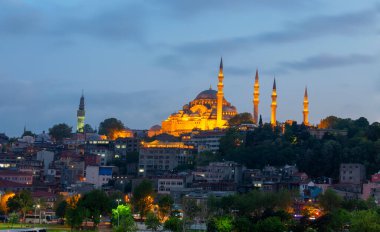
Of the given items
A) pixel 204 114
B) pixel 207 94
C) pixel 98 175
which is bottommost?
pixel 98 175

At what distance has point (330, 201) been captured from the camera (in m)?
57.6

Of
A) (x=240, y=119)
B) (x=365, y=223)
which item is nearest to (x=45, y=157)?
(x=240, y=119)

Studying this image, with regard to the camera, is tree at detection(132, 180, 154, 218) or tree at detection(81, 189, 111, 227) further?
tree at detection(132, 180, 154, 218)

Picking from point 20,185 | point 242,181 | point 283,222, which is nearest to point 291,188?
point 242,181

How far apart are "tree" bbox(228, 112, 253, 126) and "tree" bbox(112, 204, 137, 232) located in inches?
1621

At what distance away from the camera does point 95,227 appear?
182 ft

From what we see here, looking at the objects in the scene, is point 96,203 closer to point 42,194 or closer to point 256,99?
point 42,194

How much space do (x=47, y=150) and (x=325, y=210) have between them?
41.5 m

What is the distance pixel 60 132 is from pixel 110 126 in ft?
23.8

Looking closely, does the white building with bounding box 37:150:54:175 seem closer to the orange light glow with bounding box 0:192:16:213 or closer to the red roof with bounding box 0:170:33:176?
the red roof with bounding box 0:170:33:176

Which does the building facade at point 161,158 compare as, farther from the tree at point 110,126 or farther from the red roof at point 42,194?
the tree at point 110,126

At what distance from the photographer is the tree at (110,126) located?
105125 millimetres

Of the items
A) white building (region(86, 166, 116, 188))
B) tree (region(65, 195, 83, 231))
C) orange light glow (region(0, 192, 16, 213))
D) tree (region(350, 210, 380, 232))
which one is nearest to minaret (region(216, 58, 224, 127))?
white building (region(86, 166, 116, 188))

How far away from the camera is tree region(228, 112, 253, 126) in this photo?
93.9 meters
